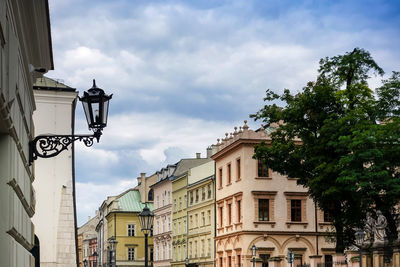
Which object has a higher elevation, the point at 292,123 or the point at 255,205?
the point at 292,123

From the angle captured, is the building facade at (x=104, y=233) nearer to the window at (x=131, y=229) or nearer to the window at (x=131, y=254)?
the window at (x=131, y=229)

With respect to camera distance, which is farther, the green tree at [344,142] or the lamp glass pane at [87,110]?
the green tree at [344,142]

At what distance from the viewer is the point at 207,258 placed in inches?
2522

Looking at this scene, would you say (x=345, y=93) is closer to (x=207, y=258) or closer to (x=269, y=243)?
(x=269, y=243)

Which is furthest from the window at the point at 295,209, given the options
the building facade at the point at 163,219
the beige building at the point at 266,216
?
the building facade at the point at 163,219

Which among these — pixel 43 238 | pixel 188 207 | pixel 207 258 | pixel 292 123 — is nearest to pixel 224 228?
pixel 207 258

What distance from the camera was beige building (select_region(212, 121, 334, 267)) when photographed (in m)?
54.7

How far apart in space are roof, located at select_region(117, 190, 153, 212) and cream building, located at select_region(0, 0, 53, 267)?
86490 millimetres

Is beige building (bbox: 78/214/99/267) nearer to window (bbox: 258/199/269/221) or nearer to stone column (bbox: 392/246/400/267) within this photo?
window (bbox: 258/199/269/221)

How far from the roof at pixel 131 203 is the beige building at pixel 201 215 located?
28.0 meters

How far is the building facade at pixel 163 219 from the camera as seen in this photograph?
78375mm

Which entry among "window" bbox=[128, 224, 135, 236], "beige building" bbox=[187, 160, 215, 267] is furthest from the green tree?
"window" bbox=[128, 224, 135, 236]

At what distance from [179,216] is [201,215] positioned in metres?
7.52

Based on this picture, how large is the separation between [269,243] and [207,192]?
39.4ft
